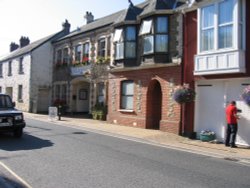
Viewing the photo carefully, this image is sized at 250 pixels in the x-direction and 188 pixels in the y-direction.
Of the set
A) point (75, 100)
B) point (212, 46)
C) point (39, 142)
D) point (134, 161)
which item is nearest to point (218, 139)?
point (212, 46)

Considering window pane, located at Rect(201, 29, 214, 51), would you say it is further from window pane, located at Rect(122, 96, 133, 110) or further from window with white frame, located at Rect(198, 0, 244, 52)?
window pane, located at Rect(122, 96, 133, 110)

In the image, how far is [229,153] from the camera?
11.9m

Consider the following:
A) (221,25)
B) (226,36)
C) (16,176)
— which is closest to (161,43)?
(221,25)

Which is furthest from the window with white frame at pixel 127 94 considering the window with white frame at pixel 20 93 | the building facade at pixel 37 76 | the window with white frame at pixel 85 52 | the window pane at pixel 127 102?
the window with white frame at pixel 20 93

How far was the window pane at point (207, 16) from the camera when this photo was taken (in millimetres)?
14808

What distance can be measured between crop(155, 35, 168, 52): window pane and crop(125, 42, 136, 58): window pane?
7.33 ft

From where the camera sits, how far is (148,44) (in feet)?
62.4

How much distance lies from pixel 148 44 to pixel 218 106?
235 inches

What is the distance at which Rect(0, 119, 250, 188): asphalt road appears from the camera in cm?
723

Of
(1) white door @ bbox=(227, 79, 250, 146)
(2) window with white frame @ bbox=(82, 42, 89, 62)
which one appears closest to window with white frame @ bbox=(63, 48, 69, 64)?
(2) window with white frame @ bbox=(82, 42, 89, 62)

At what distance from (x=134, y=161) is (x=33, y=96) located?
25.4 m

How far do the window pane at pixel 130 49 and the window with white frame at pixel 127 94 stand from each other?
159cm

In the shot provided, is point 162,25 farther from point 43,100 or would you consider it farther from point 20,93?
point 20,93

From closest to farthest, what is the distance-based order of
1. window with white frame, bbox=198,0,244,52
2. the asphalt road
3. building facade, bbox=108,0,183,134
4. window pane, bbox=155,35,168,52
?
the asphalt road, window with white frame, bbox=198,0,244,52, building facade, bbox=108,0,183,134, window pane, bbox=155,35,168,52
